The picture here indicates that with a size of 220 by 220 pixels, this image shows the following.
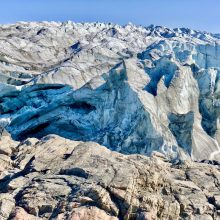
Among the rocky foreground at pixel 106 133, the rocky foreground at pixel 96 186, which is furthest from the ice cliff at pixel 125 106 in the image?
the rocky foreground at pixel 96 186

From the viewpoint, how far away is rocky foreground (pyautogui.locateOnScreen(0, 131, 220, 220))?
15.3 metres

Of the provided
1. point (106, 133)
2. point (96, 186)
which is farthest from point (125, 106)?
point (96, 186)

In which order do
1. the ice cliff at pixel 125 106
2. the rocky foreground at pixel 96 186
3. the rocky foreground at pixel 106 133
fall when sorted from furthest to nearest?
the ice cliff at pixel 125 106 → the rocky foreground at pixel 106 133 → the rocky foreground at pixel 96 186

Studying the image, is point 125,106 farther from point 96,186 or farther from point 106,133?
point 96,186

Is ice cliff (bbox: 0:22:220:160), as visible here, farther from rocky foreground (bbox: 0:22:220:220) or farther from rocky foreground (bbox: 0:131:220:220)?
rocky foreground (bbox: 0:131:220:220)

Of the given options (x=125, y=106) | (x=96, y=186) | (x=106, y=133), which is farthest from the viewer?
(x=125, y=106)

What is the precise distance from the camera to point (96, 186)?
15.8 metres

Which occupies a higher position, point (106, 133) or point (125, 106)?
point (125, 106)

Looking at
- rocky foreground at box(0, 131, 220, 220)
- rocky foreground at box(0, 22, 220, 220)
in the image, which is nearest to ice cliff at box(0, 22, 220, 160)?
rocky foreground at box(0, 22, 220, 220)

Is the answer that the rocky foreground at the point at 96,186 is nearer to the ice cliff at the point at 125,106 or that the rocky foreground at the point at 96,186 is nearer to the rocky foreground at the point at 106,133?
the rocky foreground at the point at 106,133

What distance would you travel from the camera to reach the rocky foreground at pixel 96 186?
1526cm

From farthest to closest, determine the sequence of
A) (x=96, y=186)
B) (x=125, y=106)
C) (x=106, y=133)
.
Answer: (x=125, y=106) → (x=106, y=133) → (x=96, y=186)

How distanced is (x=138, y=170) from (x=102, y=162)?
1.42m

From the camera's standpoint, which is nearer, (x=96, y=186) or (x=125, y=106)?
(x=96, y=186)
